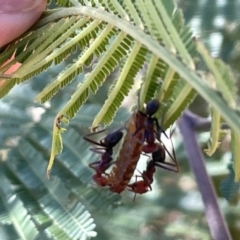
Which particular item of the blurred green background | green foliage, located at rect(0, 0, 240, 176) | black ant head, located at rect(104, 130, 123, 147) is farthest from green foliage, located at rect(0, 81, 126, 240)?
green foliage, located at rect(0, 0, 240, 176)

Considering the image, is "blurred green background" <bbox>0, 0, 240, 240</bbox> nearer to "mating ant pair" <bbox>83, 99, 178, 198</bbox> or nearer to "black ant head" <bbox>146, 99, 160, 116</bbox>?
"mating ant pair" <bbox>83, 99, 178, 198</bbox>

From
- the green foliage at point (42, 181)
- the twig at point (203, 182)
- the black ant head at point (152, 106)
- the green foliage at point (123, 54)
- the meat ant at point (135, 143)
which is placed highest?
the green foliage at point (123, 54)

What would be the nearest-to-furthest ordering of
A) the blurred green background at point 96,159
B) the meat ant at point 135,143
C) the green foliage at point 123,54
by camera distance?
the green foliage at point 123,54 < the meat ant at point 135,143 < the blurred green background at point 96,159

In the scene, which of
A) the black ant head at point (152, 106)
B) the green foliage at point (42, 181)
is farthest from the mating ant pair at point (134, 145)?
the green foliage at point (42, 181)

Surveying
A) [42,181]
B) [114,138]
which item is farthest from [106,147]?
[42,181]

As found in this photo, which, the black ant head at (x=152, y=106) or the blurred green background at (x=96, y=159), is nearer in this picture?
the black ant head at (x=152, y=106)

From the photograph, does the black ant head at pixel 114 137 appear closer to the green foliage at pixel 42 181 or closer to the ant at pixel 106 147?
the ant at pixel 106 147
